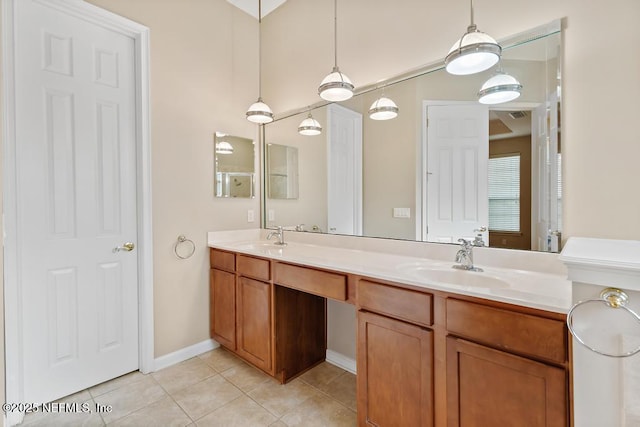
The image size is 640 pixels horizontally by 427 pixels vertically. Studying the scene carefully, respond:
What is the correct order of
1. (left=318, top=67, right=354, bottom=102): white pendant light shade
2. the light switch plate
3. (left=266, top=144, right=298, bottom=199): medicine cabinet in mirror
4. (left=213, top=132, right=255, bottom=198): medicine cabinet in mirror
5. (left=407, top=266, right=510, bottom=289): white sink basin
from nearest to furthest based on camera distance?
1. (left=407, top=266, right=510, bottom=289): white sink basin
2. (left=318, top=67, right=354, bottom=102): white pendant light shade
3. the light switch plate
4. (left=213, top=132, right=255, bottom=198): medicine cabinet in mirror
5. (left=266, top=144, right=298, bottom=199): medicine cabinet in mirror

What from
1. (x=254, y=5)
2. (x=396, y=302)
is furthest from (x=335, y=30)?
(x=396, y=302)

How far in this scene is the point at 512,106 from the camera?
4.95 ft

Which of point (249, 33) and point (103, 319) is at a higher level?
point (249, 33)

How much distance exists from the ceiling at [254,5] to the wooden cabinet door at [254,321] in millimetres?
2396

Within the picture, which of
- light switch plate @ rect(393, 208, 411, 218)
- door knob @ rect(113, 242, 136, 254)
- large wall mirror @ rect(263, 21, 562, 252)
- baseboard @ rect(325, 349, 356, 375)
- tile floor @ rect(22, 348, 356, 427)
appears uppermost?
large wall mirror @ rect(263, 21, 562, 252)

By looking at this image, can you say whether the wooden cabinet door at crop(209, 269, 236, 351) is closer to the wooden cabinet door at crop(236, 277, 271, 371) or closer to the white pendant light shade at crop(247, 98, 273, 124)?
the wooden cabinet door at crop(236, 277, 271, 371)

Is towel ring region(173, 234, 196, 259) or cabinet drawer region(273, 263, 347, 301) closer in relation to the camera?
cabinet drawer region(273, 263, 347, 301)

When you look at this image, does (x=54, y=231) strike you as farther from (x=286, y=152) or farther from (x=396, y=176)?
(x=396, y=176)

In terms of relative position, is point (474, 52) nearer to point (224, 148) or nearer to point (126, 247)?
point (224, 148)

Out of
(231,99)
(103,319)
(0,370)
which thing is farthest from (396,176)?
(0,370)

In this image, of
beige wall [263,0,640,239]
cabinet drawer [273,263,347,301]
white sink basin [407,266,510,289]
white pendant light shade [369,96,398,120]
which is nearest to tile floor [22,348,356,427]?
cabinet drawer [273,263,347,301]

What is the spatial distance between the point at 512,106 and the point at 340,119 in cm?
112

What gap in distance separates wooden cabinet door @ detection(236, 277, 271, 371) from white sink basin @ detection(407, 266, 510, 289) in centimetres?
100

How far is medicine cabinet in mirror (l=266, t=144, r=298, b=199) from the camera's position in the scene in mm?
2615
